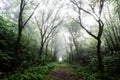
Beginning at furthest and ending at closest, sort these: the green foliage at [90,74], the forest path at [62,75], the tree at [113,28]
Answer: the tree at [113,28] → the forest path at [62,75] → the green foliage at [90,74]

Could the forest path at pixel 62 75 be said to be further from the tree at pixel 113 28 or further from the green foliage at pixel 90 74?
the tree at pixel 113 28

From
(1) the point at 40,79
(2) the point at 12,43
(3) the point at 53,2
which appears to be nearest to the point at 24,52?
(2) the point at 12,43

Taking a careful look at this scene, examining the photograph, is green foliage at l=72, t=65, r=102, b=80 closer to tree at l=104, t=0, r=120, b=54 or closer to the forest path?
the forest path

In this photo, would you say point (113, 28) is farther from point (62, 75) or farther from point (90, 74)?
point (62, 75)

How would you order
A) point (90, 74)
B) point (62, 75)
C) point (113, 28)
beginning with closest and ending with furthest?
point (90, 74), point (62, 75), point (113, 28)

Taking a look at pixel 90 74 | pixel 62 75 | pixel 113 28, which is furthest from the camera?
pixel 113 28

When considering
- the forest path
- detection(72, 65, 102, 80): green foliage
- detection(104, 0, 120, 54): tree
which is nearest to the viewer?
detection(72, 65, 102, 80): green foliage

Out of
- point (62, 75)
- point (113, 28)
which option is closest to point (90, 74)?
point (62, 75)

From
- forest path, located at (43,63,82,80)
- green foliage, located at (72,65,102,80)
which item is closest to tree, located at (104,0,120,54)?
green foliage, located at (72,65,102,80)

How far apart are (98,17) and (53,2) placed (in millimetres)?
13108

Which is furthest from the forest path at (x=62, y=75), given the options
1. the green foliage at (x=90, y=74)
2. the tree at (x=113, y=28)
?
the tree at (x=113, y=28)

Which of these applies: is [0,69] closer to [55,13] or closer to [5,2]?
[55,13]

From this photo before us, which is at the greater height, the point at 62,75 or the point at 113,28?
the point at 113,28

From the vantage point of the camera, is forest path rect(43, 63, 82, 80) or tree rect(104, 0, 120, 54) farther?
tree rect(104, 0, 120, 54)
